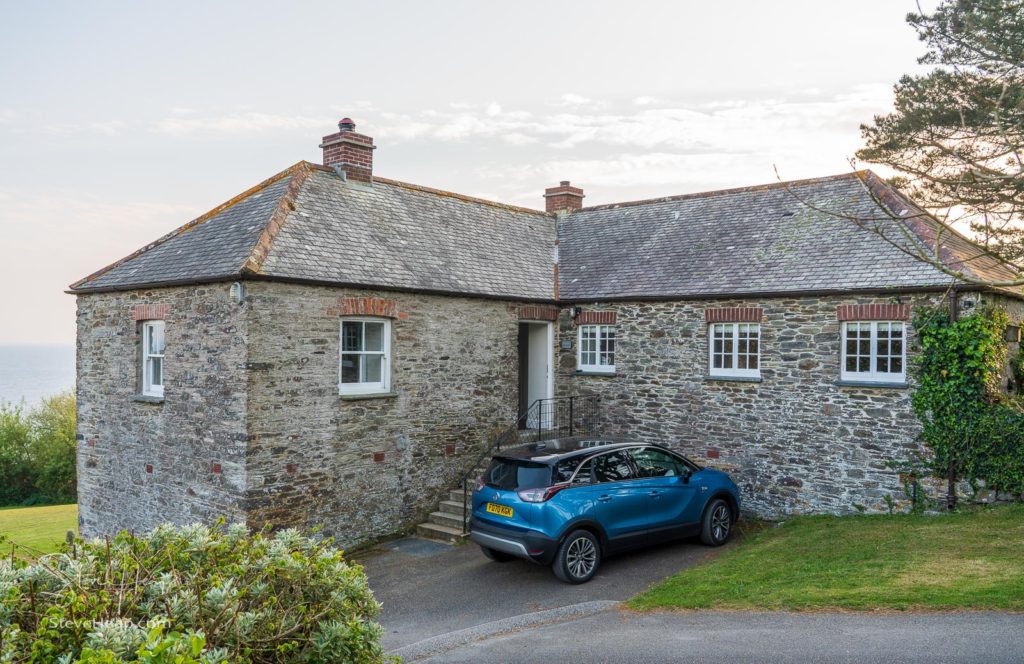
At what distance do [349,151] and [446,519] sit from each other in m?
8.12

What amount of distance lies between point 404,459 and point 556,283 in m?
6.03

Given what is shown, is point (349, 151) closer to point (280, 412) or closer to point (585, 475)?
point (280, 412)

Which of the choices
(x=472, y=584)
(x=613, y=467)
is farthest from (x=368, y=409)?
(x=613, y=467)

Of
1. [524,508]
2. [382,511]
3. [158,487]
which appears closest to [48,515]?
[158,487]

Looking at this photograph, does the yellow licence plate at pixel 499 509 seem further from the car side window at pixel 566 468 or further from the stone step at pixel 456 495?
the stone step at pixel 456 495

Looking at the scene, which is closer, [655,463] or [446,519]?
[655,463]

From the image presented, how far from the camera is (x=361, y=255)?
1399 centimetres

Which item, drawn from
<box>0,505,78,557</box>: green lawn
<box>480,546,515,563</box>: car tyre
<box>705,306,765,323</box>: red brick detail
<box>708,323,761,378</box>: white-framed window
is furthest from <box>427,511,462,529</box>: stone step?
<box>0,505,78,557</box>: green lawn

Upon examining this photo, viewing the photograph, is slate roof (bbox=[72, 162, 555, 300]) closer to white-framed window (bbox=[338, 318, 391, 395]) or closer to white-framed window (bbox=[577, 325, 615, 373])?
white-framed window (bbox=[338, 318, 391, 395])

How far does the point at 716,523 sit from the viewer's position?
1244cm

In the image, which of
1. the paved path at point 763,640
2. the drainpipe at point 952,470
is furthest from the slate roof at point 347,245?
the drainpipe at point 952,470

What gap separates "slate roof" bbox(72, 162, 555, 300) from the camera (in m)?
12.9

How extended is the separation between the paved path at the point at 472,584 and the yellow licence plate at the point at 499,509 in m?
1.07

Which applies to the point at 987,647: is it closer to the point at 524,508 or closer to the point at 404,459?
the point at 524,508
